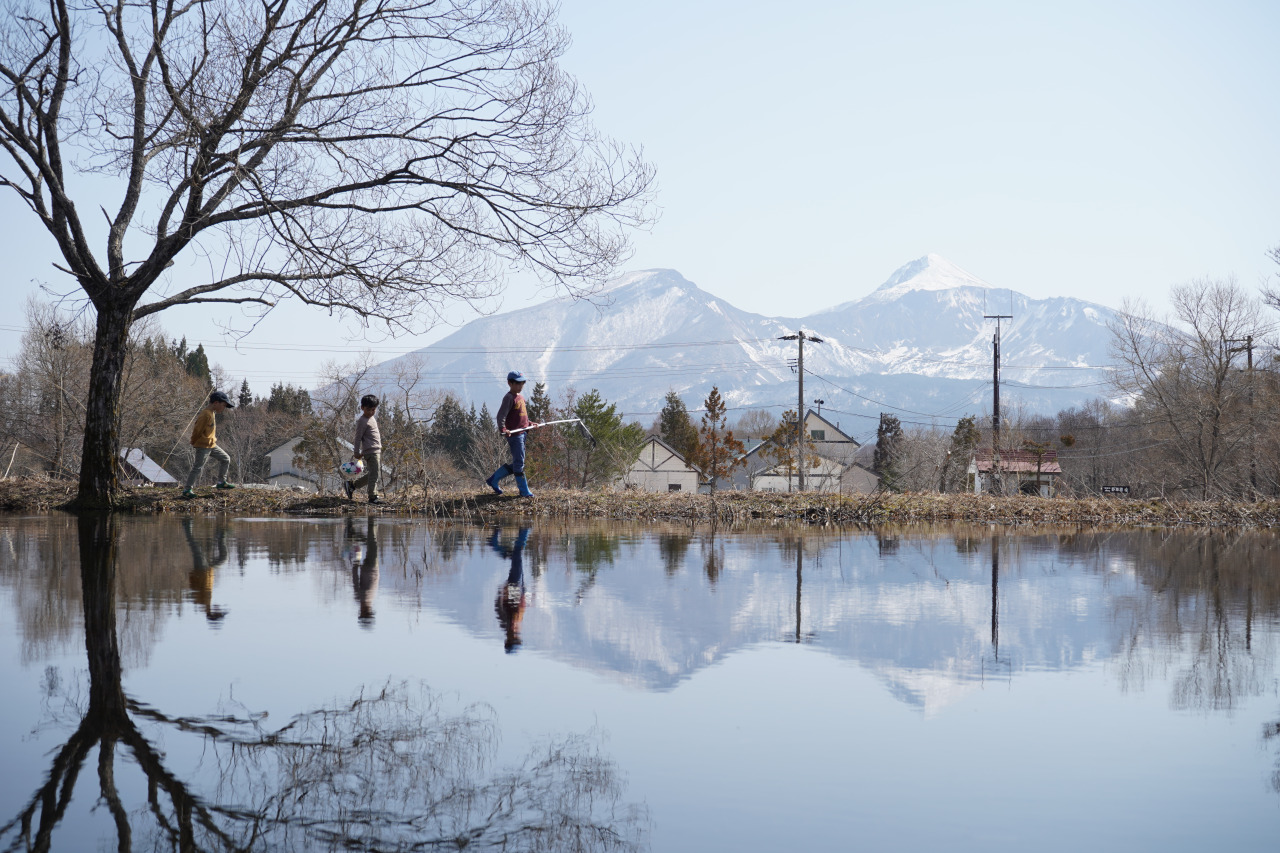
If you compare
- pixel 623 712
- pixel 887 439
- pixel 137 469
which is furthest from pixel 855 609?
pixel 887 439

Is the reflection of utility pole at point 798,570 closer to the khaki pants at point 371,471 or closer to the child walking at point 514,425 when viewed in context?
the child walking at point 514,425

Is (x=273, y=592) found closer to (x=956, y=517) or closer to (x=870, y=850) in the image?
(x=870, y=850)

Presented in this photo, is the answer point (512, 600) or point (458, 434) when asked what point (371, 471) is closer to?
point (512, 600)

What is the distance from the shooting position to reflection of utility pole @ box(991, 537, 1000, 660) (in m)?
6.73

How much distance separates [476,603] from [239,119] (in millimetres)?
9953

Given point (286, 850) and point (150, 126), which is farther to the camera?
point (150, 126)

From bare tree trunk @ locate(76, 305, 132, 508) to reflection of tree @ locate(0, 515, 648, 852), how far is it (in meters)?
12.9

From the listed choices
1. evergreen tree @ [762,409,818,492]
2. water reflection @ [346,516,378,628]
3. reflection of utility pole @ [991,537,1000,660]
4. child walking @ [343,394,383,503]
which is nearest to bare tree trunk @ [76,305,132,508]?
child walking @ [343,394,383,503]

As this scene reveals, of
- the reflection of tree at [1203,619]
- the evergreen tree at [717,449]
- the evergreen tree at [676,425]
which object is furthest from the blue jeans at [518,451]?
the evergreen tree at [676,425]

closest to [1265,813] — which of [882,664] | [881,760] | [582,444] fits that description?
[881,760]

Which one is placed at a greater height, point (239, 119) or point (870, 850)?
point (239, 119)

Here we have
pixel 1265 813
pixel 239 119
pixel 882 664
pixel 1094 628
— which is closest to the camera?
pixel 1265 813

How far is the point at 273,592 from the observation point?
828 cm

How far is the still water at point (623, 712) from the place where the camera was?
136 inches
